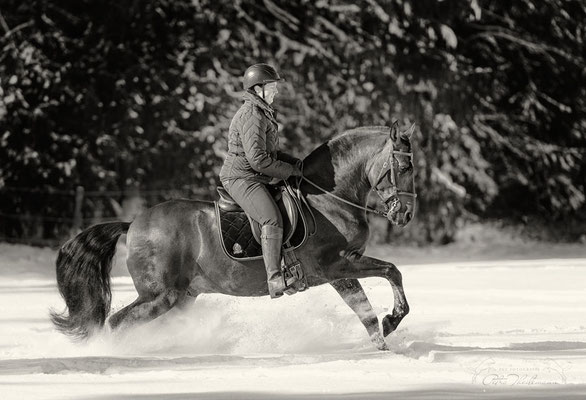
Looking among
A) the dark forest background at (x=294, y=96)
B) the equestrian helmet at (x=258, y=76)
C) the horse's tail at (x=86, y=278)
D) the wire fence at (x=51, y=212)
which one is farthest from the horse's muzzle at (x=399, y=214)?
the wire fence at (x=51, y=212)

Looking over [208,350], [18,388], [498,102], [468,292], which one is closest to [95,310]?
[208,350]

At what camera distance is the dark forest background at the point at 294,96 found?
22375mm

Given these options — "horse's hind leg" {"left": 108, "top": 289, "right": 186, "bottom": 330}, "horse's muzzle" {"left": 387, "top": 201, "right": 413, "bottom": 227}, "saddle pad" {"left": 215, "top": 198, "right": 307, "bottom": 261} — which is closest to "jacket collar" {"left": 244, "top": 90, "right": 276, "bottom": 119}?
"saddle pad" {"left": 215, "top": 198, "right": 307, "bottom": 261}

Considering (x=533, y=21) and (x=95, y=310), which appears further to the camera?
(x=533, y=21)

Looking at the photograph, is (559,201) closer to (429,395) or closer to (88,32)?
(88,32)

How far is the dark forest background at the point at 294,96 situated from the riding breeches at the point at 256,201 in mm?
13730

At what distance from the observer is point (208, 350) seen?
30.8 ft

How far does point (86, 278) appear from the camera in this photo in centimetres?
941

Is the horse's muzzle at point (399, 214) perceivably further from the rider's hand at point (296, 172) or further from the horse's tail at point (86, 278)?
the horse's tail at point (86, 278)

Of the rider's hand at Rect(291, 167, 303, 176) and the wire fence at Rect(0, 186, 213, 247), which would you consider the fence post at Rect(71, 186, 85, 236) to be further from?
the rider's hand at Rect(291, 167, 303, 176)

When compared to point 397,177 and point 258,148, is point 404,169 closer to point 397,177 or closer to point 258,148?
point 397,177

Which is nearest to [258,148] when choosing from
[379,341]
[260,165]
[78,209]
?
[260,165]

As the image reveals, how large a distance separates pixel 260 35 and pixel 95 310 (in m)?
15.3

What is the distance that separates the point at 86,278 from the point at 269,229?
180 centimetres
